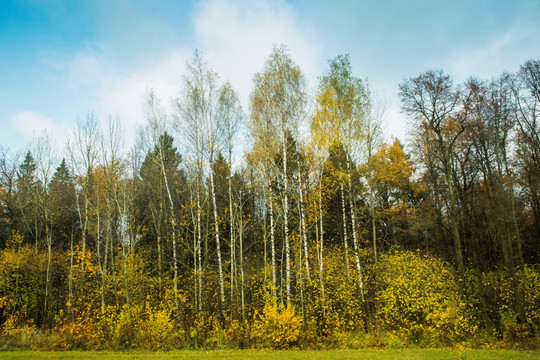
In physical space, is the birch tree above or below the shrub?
above

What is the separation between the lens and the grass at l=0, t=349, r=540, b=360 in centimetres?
880

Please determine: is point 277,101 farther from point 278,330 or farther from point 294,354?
point 294,354

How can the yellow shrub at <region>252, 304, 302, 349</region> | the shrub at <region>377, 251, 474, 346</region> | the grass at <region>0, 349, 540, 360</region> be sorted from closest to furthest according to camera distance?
the grass at <region>0, 349, 540, 360</region> < the yellow shrub at <region>252, 304, 302, 349</region> < the shrub at <region>377, 251, 474, 346</region>

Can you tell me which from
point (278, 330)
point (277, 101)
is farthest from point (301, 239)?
point (277, 101)

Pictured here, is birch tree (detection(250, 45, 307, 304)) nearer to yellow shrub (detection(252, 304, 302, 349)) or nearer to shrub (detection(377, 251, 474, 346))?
yellow shrub (detection(252, 304, 302, 349))

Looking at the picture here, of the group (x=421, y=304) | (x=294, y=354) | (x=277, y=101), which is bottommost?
(x=294, y=354)

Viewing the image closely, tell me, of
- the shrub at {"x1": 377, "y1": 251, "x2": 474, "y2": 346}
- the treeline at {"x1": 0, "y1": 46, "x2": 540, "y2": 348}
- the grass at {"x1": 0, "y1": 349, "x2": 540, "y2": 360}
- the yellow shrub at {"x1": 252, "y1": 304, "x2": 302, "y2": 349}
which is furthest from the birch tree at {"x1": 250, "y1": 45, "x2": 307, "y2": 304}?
the grass at {"x1": 0, "y1": 349, "x2": 540, "y2": 360}

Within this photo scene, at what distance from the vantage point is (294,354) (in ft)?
30.7

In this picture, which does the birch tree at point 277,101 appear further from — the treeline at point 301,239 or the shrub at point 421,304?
the shrub at point 421,304

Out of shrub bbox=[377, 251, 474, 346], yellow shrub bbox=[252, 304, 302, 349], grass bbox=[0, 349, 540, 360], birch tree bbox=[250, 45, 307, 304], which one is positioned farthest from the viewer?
birch tree bbox=[250, 45, 307, 304]

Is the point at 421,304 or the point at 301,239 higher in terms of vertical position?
the point at 301,239

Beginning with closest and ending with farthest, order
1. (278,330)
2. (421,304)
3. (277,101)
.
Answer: (278,330) → (421,304) → (277,101)

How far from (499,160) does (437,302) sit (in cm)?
737

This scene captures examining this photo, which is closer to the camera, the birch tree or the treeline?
the treeline
